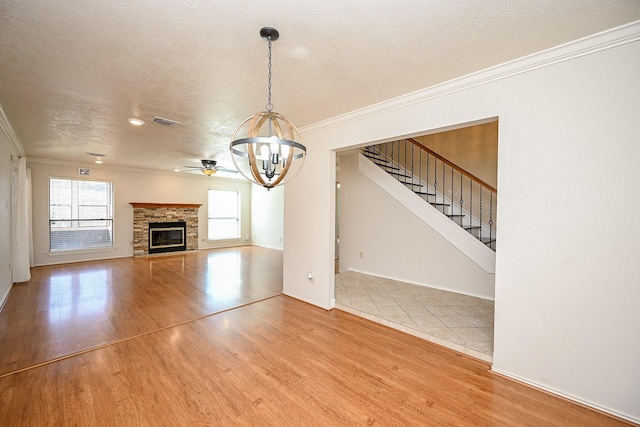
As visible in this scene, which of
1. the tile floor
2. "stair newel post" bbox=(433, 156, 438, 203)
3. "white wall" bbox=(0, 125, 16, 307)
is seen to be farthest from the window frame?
"stair newel post" bbox=(433, 156, 438, 203)

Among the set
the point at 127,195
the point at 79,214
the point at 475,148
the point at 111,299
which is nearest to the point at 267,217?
the point at 127,195

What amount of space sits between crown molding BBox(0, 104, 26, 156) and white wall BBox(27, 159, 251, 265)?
4.56ft

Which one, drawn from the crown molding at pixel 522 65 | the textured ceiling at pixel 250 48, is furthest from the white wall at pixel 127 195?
the crown molding at pixel 522 65

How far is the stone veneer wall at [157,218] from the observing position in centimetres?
766

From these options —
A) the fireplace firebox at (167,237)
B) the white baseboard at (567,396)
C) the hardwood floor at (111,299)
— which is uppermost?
the fireplace firebox at (167,237)

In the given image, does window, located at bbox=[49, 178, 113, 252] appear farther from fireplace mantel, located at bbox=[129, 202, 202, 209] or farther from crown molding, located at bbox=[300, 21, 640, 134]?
crown molding, located at bbox=[300, 21, 640, 134]

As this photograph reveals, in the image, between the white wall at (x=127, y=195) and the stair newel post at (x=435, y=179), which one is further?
the white wall at (x=127, y=195)

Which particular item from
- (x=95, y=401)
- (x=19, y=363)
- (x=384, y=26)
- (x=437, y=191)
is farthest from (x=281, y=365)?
(x=437, y=191)

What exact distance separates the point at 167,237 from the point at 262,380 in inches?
298

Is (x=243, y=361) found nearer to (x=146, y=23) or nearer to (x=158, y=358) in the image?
(x=158, y=358)

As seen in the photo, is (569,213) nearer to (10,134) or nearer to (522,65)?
(522,65)

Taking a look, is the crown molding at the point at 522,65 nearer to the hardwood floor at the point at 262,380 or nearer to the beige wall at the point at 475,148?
the hardwood floor at the point at 262,380

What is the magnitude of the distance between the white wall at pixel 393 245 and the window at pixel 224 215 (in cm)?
583

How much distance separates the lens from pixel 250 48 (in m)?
1.94
